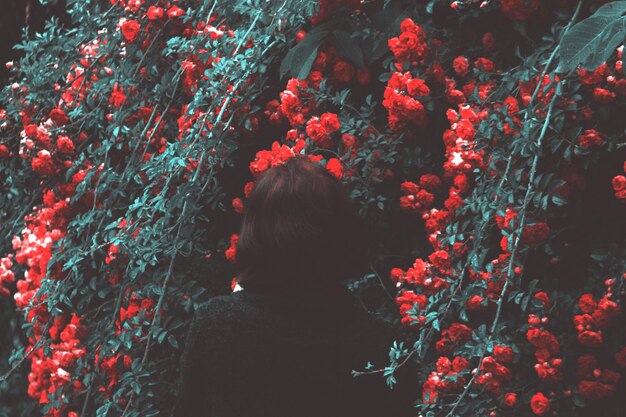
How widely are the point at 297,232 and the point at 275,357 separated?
0.69ft

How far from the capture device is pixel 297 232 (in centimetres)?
170

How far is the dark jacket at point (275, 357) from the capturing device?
1.72 meters

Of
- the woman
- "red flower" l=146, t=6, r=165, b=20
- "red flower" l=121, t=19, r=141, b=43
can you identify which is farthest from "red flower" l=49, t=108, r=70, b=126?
the woman

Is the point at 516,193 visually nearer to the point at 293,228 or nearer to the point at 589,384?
the point at 589,384

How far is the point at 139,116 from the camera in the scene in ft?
10.4

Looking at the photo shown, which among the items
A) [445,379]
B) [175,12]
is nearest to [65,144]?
[175,12]

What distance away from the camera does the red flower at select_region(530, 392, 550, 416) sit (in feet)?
7.17

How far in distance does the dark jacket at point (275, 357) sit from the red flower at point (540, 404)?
55 cm

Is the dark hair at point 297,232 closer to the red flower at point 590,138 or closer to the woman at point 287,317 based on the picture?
the woman at point 287,317

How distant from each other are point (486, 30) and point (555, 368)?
2.88 ft

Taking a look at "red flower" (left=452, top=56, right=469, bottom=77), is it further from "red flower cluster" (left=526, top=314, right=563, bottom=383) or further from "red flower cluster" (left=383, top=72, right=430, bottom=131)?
"red flower cluster" (left=526, top=314, right=563, bottom=383)

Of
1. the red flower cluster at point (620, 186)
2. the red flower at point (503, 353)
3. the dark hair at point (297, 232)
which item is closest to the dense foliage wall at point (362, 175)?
the red flower at point (503, 353)

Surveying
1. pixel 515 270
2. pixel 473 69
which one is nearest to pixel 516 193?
Result: pixel 515 270

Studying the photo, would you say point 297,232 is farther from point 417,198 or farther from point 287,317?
point 417,198
